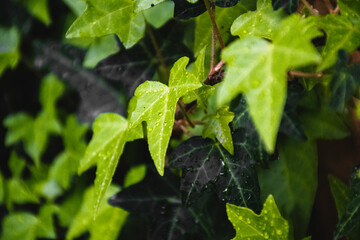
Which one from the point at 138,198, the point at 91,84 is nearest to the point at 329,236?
the point at 138,198

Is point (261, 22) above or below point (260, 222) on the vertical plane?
above

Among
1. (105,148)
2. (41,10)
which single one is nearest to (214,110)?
(105,148)

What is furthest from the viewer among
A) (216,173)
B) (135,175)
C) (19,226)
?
(19,226)

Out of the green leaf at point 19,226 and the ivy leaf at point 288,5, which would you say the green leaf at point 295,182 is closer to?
the ivy leaf at point 288,5

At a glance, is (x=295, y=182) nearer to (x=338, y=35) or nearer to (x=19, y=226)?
(x=338, y=35)

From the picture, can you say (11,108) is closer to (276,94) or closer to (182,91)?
(182,91)

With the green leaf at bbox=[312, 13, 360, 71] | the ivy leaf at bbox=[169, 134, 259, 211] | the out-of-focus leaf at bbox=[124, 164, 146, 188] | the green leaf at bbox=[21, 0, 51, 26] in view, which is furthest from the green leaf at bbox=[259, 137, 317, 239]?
the green leaf at bbox=[21, 0, 51, 26]
